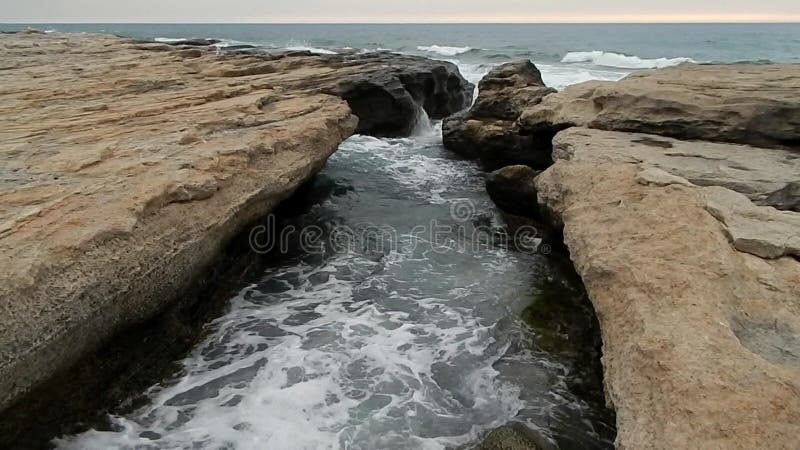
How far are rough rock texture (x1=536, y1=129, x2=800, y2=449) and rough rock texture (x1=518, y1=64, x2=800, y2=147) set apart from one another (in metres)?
1.61

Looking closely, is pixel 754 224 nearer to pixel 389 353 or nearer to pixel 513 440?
pixel 513 440

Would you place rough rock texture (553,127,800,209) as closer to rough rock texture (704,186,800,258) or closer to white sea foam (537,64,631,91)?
rough rock texture (704,186,800,258)

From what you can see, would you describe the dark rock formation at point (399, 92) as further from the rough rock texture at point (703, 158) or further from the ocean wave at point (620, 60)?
the ocean wave at point (620, 60)

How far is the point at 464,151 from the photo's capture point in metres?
12.3

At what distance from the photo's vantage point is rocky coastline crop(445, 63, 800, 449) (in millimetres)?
2852

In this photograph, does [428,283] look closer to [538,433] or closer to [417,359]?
[417,359]

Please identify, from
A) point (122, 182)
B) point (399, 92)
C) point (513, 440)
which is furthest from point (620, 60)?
point (513, 440)

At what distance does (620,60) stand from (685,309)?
40.2m

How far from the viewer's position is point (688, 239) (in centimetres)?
412

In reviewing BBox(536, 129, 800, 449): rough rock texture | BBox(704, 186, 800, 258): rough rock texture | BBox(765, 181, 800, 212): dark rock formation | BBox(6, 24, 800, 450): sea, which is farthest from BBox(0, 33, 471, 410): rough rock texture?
BBox(765, 181, 800, 212): dark rock formation

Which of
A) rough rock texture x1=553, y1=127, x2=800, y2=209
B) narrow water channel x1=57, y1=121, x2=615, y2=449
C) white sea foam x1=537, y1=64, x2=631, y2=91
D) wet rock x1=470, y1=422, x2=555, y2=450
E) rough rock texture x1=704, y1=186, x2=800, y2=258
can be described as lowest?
narrow water channel x1=57, y1=121, x2=615, y2=449

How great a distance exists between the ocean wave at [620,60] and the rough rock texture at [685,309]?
116 feet

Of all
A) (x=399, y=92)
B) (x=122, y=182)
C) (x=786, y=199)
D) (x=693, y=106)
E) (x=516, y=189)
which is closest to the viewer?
(x=122, y=182)

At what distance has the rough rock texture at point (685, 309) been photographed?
275 centimetres
